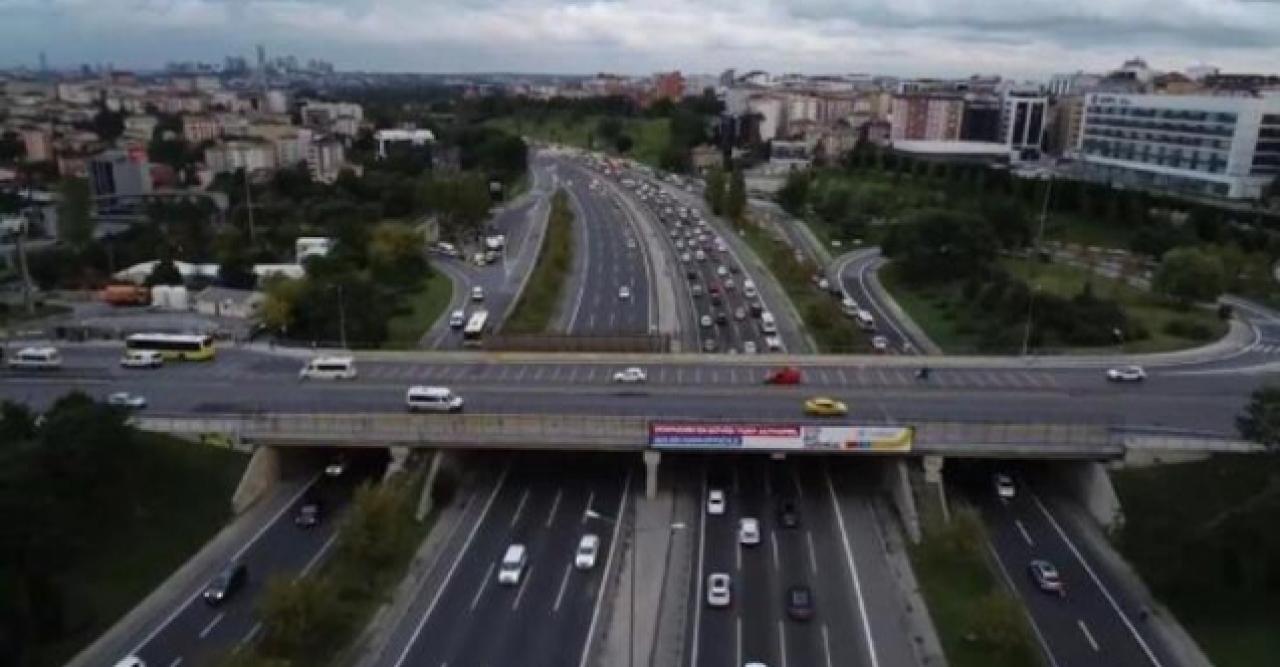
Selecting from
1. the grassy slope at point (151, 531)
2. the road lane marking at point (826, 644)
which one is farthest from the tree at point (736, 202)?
the road lane marking at point (826, 644)

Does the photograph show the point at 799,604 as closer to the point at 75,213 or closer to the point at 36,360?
the point at 36,360

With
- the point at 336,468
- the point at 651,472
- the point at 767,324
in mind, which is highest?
the point at 767,324

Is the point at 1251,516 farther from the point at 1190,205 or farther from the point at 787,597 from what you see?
the point at 1190,205

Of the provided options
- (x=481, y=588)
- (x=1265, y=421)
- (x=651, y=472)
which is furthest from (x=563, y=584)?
(x=1265, y=421)

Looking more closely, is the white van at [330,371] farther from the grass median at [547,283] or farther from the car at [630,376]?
the grass median at [547,283]

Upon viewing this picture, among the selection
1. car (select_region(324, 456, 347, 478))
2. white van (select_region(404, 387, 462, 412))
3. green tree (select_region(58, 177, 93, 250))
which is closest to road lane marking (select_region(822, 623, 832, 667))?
white van (select_region(404, 387, 462, 412))
